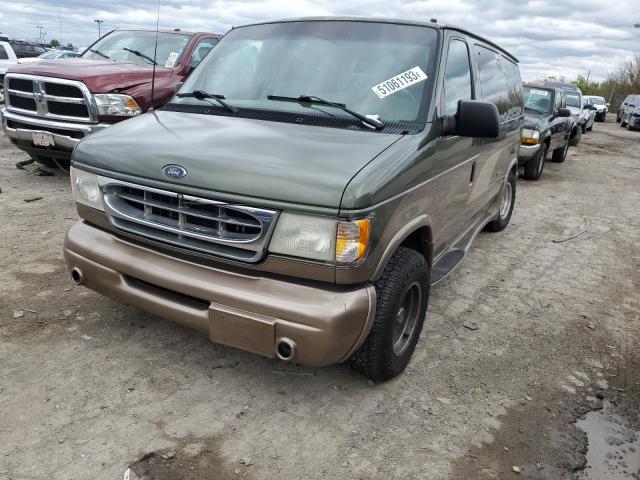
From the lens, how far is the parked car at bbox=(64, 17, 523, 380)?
2.48 metres

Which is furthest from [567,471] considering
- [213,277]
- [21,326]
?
[21,326]

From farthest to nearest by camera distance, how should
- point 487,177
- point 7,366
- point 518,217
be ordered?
point 518,217
point 487,177
point 7,366

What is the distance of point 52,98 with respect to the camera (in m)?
6.23

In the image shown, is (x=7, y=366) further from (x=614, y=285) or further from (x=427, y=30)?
(x=614, y=285)

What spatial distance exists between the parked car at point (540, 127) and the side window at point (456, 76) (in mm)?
5658

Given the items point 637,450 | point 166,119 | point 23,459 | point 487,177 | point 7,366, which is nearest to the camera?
point 23,459

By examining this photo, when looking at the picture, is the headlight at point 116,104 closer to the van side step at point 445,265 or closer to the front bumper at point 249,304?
the front bumper at point 249,304

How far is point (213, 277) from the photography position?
2654mm

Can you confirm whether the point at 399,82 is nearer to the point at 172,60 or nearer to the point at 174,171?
the point at 174,171

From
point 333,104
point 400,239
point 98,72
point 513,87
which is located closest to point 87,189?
point 333,104

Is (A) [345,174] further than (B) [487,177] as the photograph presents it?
No

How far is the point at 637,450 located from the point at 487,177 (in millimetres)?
2572

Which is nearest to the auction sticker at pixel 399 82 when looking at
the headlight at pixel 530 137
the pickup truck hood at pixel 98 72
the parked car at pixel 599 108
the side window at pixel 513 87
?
the side window at pixel 513 87

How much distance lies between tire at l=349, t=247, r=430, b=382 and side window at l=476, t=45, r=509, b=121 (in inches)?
76.0
